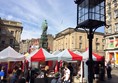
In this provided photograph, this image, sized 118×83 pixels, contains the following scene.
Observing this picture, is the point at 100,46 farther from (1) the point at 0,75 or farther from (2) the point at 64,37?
(1) the point at 0,75

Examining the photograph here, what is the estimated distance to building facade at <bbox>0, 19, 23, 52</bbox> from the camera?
60.1 m

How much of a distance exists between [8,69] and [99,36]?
52.9 metres

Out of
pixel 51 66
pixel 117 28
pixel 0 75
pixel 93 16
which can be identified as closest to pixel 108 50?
pixel 117 28

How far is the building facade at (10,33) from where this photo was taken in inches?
2366

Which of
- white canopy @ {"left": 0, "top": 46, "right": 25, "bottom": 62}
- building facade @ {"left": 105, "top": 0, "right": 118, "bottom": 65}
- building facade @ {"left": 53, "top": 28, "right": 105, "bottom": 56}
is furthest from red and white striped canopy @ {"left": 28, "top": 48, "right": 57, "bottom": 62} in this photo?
building facade @ {"left": 53, "top": 28, "right": 105, "bottom": 56}

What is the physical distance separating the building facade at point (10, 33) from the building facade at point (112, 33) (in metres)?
30.2

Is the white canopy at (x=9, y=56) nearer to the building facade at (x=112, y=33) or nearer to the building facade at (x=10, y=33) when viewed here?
the building facade at (x=112, y=33)

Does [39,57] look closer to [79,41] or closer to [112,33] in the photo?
[112,33]

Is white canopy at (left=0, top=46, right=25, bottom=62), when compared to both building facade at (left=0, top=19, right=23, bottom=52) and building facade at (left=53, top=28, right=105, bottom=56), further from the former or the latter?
building facade at (left=53, top=28, right=105, bottom=56)

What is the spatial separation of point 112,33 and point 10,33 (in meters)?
33.7

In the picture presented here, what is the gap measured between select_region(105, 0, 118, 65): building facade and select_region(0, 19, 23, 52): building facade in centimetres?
3016

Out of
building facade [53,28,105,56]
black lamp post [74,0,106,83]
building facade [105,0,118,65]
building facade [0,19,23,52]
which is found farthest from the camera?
building facade [53,28,105,56]

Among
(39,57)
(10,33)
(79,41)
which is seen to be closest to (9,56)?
(39,57)

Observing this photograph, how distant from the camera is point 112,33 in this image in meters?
42.2
